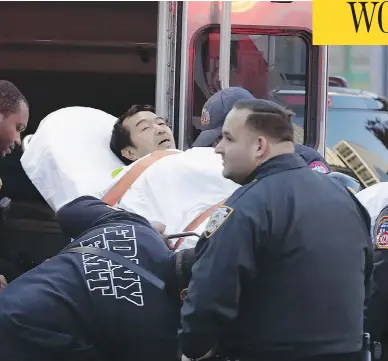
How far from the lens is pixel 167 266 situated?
279cm

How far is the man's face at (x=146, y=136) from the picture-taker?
4.26m

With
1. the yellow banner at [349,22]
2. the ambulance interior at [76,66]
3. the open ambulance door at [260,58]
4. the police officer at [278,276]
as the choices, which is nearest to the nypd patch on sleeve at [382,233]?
the police officer at [278,276]

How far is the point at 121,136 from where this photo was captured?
4340 millimetres

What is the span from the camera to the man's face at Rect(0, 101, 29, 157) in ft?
11.9

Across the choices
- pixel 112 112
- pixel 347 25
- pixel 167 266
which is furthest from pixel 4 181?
pixel 167 266

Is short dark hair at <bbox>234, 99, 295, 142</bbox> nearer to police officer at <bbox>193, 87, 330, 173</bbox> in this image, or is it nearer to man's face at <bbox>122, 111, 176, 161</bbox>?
police officer at <bbox>193, 87, 330, 173</bbox>

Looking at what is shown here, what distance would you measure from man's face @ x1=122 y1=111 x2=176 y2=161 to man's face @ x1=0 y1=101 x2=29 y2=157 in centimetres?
70

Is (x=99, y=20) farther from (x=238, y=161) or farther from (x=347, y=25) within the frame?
(x=238, y=161)

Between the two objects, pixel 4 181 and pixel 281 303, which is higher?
pixel 281 303

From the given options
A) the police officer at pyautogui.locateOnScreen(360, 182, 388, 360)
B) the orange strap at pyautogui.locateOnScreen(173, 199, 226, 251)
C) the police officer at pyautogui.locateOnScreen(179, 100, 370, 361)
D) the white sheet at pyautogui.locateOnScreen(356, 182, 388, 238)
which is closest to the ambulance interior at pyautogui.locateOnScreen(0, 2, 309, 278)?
the white sheet at pyautogui.locateOnScreen(356, 182, 388, 238)

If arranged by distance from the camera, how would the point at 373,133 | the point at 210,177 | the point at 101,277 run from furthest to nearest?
the point at 373,133 < the point at 210,177 < the point at 101,277

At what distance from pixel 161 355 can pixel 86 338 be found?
23 cm

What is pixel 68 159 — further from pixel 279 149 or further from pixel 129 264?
pixel 279 149

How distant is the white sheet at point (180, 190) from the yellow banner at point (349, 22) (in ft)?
3.76
